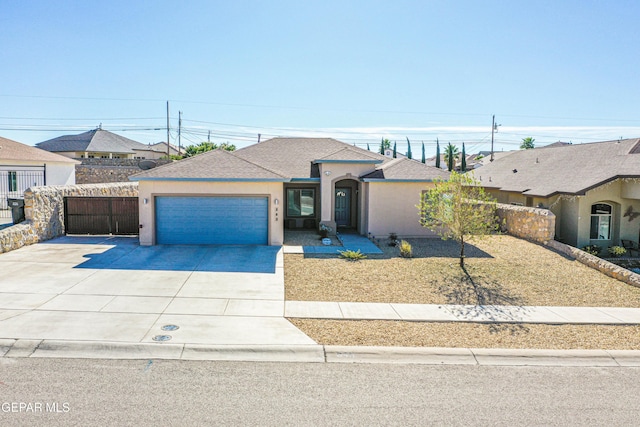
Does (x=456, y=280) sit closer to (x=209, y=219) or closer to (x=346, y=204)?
(x=209, y=219)

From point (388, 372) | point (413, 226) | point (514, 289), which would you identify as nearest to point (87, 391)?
point (388, 372)

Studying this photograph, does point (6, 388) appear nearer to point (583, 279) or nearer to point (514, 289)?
point (514, 289)

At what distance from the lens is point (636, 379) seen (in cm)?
747

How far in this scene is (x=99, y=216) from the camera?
19469 millimetres

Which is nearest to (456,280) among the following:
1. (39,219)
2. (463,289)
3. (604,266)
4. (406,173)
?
(463,289)

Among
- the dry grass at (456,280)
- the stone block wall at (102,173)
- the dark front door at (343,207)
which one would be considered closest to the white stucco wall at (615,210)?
the dry grass at (456,280)

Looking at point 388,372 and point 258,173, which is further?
point 258,173

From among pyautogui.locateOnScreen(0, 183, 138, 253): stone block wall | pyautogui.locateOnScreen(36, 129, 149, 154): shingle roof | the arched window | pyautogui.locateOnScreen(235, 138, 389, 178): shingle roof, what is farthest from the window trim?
the arched window

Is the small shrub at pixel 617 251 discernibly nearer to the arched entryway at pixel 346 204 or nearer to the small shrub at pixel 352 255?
the arched entryway at pixel 346 204

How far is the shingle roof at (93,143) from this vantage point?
50609 mm

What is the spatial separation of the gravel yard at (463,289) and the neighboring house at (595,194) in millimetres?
3813

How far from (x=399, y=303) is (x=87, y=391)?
24.3 ft

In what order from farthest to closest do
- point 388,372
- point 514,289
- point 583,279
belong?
point 583,279 → point 514,289 → point 388,372

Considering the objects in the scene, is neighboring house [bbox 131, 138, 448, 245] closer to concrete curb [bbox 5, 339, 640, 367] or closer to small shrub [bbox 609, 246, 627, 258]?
small shrub [bbox 609, 246, 627, 258]
